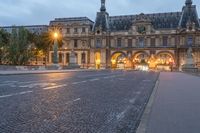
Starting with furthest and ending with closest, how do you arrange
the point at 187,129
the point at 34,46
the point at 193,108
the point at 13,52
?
1. the point at 34,46
2. the point at 13,52
3. the point at 193,108
4. the point at 187,129

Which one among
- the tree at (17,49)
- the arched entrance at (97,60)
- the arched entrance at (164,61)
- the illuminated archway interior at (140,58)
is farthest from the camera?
the illuminated archway interior at (140,58)

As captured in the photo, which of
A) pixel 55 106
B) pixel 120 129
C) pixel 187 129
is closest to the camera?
pixel 187 129

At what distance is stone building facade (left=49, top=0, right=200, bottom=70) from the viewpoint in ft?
294

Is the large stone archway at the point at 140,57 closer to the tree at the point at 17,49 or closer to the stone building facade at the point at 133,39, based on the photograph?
the stone building facade at the point at 133,39

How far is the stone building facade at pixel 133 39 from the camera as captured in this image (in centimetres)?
8969

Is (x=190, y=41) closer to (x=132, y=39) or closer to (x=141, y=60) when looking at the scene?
(x=141, y=60)

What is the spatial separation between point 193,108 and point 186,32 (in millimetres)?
81961

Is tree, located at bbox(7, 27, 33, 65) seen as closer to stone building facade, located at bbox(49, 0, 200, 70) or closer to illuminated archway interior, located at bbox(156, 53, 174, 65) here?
stone building facade, located at bbox(49, 0, 200, 70)

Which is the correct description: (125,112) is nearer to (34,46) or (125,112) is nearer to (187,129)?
(187,129)

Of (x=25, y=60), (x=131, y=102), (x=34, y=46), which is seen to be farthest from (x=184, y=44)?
(x=131, y=102)

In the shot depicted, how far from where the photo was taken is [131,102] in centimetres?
1234

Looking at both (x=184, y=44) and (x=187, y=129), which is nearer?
(x=187, y=129)

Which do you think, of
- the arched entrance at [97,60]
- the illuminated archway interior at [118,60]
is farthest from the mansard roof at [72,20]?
the illuminated archway interior at [118,60]

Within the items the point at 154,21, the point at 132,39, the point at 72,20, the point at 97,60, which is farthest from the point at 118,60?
the point at 72,20
